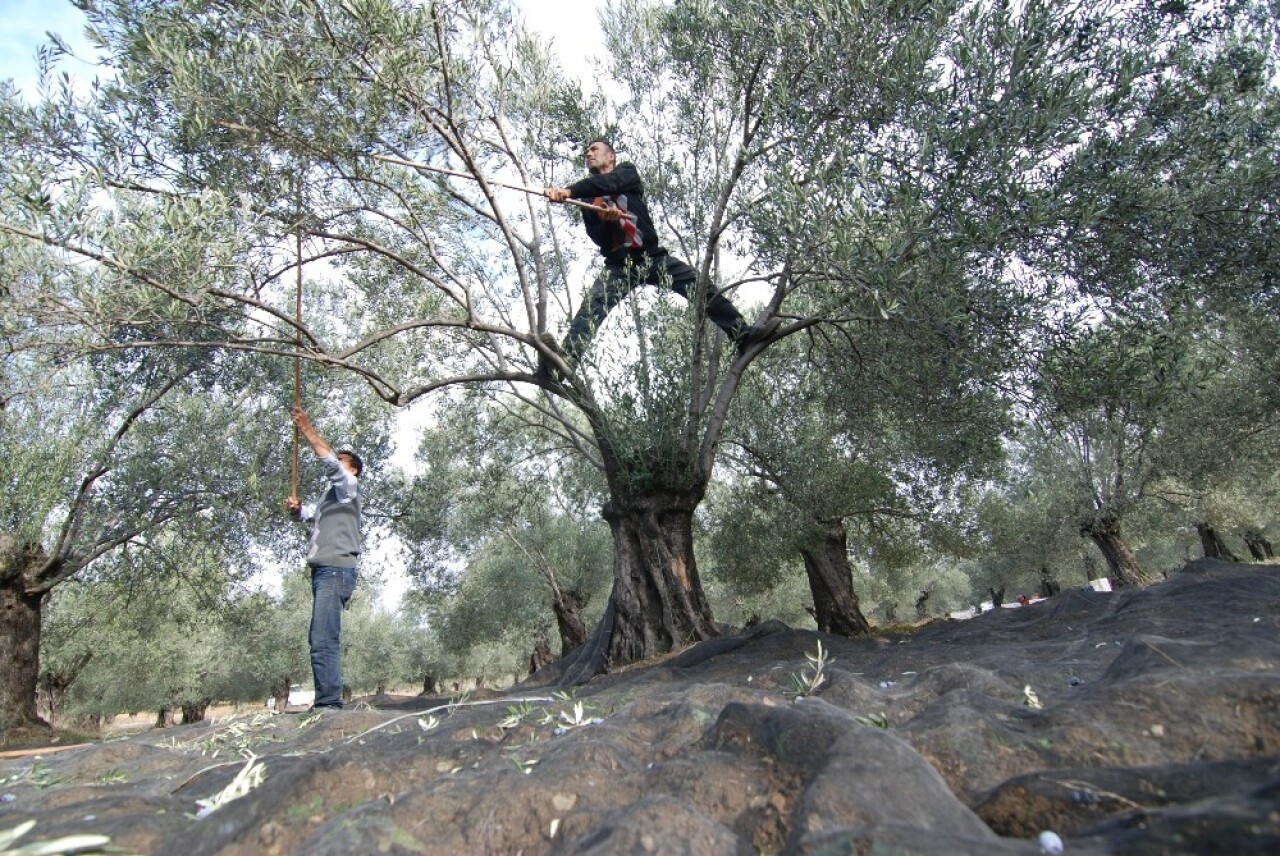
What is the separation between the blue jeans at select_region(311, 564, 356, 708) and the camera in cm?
700

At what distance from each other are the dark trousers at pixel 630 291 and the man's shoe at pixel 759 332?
0.28 ft

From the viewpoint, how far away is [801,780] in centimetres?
233

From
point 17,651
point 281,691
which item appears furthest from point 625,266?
point 281,691

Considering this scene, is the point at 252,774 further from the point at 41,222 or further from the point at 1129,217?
the point at 1129,217

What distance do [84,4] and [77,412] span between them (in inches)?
368

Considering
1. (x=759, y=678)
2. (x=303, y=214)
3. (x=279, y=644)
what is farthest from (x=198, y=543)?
(x=279, y=644)

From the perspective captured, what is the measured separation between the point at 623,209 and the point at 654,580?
17.9ft

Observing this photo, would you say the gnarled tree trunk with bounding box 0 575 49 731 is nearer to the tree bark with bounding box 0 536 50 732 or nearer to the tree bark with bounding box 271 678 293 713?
the tree bark with bounding box 0 536 50 732

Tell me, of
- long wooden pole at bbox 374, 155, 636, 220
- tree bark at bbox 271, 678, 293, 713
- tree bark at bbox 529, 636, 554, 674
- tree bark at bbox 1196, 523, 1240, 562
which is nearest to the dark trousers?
long wooden pole at bbox 374, 155, 636, 220

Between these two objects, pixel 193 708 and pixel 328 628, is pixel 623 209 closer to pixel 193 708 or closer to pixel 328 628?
pixel 328 628

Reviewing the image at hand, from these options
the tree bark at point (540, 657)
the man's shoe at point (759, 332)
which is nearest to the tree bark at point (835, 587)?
the man's shoe at point (759, 332)

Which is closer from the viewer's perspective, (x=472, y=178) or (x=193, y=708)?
(x=472, y=178)

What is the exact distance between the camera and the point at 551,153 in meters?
11.8

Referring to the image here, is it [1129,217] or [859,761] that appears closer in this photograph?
[859,761]
